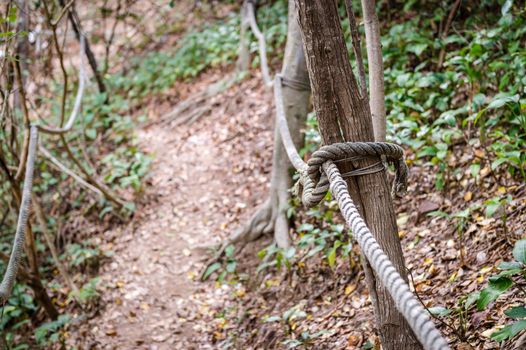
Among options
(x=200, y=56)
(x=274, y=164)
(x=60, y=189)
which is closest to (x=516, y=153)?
(x=274, y=164)

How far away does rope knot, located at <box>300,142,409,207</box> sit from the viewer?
6.48ft

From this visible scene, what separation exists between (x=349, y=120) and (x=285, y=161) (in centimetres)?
272

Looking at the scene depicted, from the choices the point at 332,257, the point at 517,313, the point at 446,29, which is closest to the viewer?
the point at 517,313

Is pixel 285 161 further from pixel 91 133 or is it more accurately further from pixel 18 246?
pixel 91 133

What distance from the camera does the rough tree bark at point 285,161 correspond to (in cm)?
462

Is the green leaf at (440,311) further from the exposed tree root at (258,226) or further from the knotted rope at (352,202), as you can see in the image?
the exposed tree root at (258,226)

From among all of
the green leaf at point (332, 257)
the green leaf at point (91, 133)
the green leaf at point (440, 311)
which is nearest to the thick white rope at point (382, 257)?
the green leaf at point (440, 311)

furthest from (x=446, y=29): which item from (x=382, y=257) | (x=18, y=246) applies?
(x=18, y=246)

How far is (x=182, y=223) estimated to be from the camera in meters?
5.75

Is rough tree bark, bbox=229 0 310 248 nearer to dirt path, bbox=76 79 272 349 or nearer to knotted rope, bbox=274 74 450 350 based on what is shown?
dirt path, bbox=76 79 272 349

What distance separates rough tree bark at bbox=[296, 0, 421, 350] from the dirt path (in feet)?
7.50

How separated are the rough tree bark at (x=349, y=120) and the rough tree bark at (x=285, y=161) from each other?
2418 mm

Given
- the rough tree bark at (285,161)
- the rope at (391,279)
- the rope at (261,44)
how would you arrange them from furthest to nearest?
the rope at (261,44)
the rough tree bark at (285,161)
the rope at (391,279)

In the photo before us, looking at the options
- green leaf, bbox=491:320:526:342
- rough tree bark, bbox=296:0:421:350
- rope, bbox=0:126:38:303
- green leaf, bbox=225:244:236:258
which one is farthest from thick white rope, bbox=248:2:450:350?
green leaf, bbox=225:244:236:258
